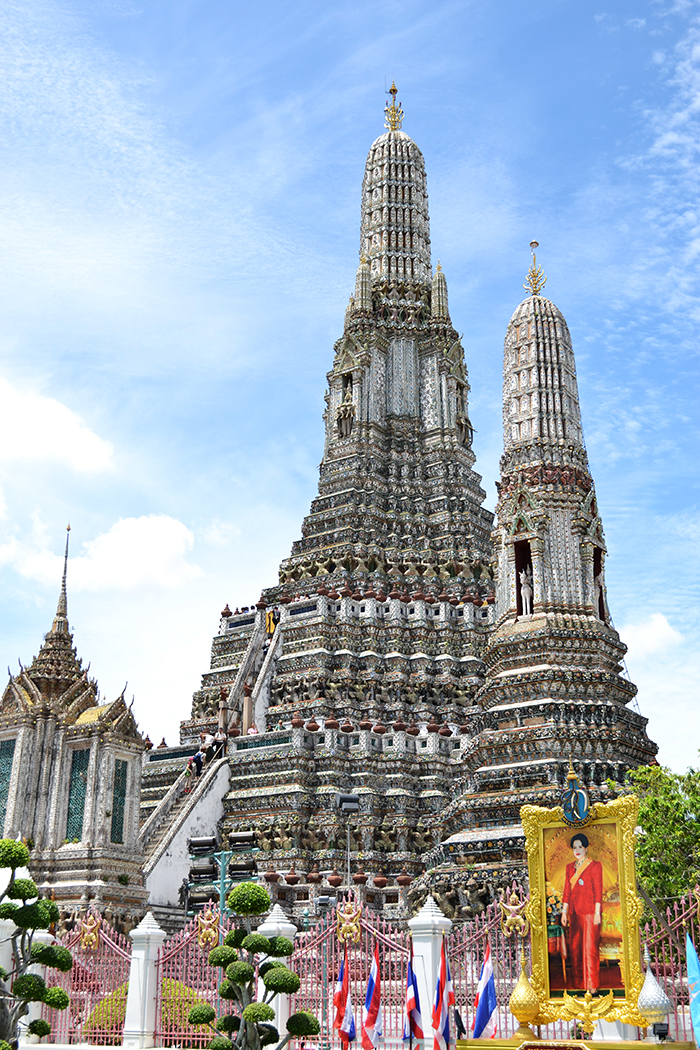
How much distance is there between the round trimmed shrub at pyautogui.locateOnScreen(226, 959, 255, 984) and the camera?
15.9 metres

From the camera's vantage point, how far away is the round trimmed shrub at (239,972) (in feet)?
52.0

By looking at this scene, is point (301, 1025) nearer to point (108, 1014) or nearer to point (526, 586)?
point (108, 1014)

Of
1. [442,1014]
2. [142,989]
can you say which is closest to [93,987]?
[142,989]

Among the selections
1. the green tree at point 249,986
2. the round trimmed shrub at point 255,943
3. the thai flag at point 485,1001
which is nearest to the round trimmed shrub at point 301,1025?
the green tree at point 249,986

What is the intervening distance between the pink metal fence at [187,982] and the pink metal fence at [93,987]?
2.98 ft

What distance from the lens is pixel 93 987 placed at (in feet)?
68.5

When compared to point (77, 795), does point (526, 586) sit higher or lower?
higher

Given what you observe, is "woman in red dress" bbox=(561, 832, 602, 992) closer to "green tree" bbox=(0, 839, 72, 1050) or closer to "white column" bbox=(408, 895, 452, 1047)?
"white column" bbox=(408, 895, 452, 1047)

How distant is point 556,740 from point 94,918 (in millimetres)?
14801

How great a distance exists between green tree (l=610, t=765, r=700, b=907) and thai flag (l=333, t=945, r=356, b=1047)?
9147 millimetres

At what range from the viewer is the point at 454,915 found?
1196 inches

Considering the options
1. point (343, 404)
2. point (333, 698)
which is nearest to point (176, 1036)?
point (333, 698)

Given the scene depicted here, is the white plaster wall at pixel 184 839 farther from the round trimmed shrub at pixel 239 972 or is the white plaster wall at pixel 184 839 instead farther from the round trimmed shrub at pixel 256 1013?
the round trimmed shrub at pixel 256 1013

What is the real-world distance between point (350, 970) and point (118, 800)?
50.5ft
